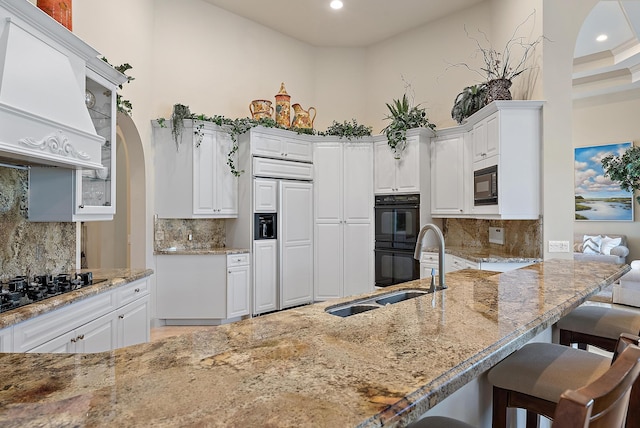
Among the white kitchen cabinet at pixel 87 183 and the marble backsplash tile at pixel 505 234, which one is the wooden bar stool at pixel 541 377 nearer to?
the marble backsplash tile at pixel 505 234

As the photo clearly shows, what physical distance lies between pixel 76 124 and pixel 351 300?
77.7 inches

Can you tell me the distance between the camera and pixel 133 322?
2.89 meters

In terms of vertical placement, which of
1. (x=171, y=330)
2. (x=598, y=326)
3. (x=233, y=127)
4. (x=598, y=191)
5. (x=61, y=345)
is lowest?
(x=171, y=330)

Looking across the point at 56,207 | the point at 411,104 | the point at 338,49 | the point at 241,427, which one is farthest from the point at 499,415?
the point at 338,49

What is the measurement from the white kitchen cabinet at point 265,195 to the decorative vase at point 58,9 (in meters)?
2.56

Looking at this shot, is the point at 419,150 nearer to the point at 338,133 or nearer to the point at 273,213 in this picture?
the point at 338,133

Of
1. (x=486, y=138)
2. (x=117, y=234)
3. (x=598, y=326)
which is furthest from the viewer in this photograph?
(x=117, y=234)

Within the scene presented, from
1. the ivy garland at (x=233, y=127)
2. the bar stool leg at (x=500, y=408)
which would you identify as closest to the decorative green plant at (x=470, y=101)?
the ivy garland at (x=233, y=127)

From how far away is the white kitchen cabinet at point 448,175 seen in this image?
4625 millimetres

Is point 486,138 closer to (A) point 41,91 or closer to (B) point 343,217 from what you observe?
(B) point 343,217

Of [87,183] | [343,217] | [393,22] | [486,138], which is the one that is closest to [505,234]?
[486,138]

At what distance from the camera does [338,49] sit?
6.16 m

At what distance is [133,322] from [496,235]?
3865 mm

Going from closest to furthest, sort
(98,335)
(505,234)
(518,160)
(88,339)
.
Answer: (88,339) → (98,335) → (518,160) → (505,234)
